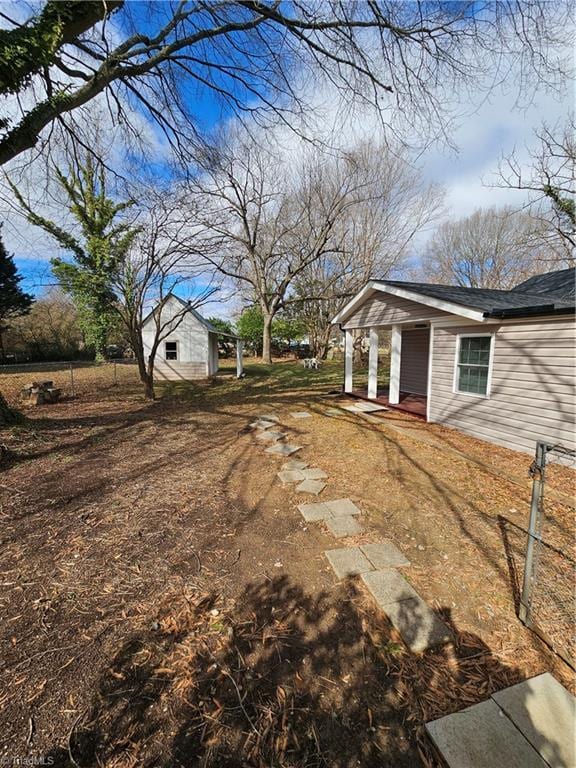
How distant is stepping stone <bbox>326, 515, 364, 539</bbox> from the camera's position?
2949 millimetres

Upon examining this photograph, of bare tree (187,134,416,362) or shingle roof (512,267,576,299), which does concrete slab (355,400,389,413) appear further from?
bare tree (187,134,416,362)

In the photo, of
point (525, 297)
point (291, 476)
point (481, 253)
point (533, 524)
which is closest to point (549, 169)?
point (525, 297)

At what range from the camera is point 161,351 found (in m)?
15.5

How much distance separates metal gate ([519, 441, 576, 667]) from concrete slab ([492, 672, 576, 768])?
298mm

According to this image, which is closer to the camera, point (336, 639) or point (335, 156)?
point (336, 639)

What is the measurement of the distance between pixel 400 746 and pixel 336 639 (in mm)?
547

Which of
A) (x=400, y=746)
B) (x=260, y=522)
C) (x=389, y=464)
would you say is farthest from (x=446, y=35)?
(x=400, y=746)

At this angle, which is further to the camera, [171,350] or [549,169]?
[171,350]

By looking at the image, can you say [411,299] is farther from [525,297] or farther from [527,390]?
[527,390]

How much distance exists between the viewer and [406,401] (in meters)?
9.38

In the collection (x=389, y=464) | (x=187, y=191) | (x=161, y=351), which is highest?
(x=187, y=191)

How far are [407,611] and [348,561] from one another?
0.57 metres

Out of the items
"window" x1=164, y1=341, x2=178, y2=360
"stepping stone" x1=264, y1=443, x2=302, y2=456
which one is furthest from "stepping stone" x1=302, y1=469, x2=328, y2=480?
"window" x1=164, y1=341, x2=178, y2=360

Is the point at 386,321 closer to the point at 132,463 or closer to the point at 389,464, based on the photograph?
the point at 389,464
